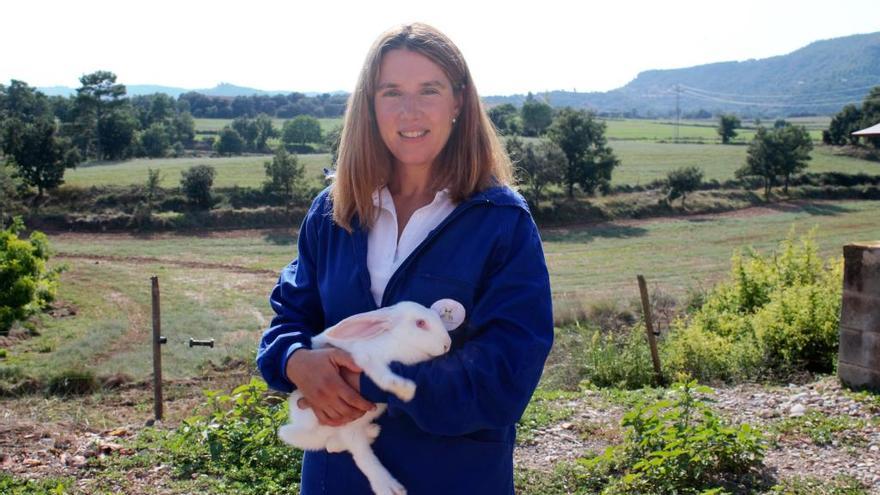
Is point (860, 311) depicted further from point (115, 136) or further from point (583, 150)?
point (115, 136)

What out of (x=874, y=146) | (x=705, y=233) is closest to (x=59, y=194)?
(x=705, y=233)

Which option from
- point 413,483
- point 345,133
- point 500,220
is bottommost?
point 413,483

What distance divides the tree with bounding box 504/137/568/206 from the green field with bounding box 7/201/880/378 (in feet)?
15.8

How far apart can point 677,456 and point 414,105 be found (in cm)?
331

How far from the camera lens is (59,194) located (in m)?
41.2

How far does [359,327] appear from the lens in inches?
74.4

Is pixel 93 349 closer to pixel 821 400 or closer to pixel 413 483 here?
pixel 821 400

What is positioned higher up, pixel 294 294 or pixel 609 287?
pixel 294 294

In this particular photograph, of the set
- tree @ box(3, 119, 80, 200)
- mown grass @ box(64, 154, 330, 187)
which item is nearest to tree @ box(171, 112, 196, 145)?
mown grass @ box(64, 154, 330, 187)

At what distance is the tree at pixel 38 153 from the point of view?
42000 millimetres

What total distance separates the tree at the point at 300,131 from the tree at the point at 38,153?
86.2ft

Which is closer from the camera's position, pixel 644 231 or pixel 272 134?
pixel 644 231

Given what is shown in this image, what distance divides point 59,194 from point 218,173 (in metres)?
9.12

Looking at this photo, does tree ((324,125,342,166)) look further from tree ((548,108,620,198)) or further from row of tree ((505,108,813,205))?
tree ((548,108,620,198))
